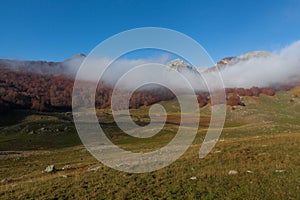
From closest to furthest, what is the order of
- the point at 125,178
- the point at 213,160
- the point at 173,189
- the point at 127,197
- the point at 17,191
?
1. the point at 127,197
2. the point at 173,189
3. the point at 17,191
4. the point at 125,178
5. the point at 213,160

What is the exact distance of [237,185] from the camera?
15250 millimetres

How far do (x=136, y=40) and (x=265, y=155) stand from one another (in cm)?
1599

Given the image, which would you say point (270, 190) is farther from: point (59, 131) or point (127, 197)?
point (59, 131)

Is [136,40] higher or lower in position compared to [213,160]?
higher

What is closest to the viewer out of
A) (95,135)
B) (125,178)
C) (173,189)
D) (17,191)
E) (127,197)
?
(127,197)

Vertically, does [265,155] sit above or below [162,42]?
below

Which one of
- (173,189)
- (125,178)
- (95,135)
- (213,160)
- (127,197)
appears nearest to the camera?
(127,197)

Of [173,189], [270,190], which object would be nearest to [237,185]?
[270,190]

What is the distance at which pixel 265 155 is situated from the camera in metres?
23.0

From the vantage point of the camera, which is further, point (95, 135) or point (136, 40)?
point (95, 135)

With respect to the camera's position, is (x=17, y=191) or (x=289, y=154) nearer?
(x=17, y=191)

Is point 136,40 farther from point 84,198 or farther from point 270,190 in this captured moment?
point 270,190

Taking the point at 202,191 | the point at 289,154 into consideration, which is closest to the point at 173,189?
the point at 202,191

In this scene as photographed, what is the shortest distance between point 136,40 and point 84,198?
11112mm
